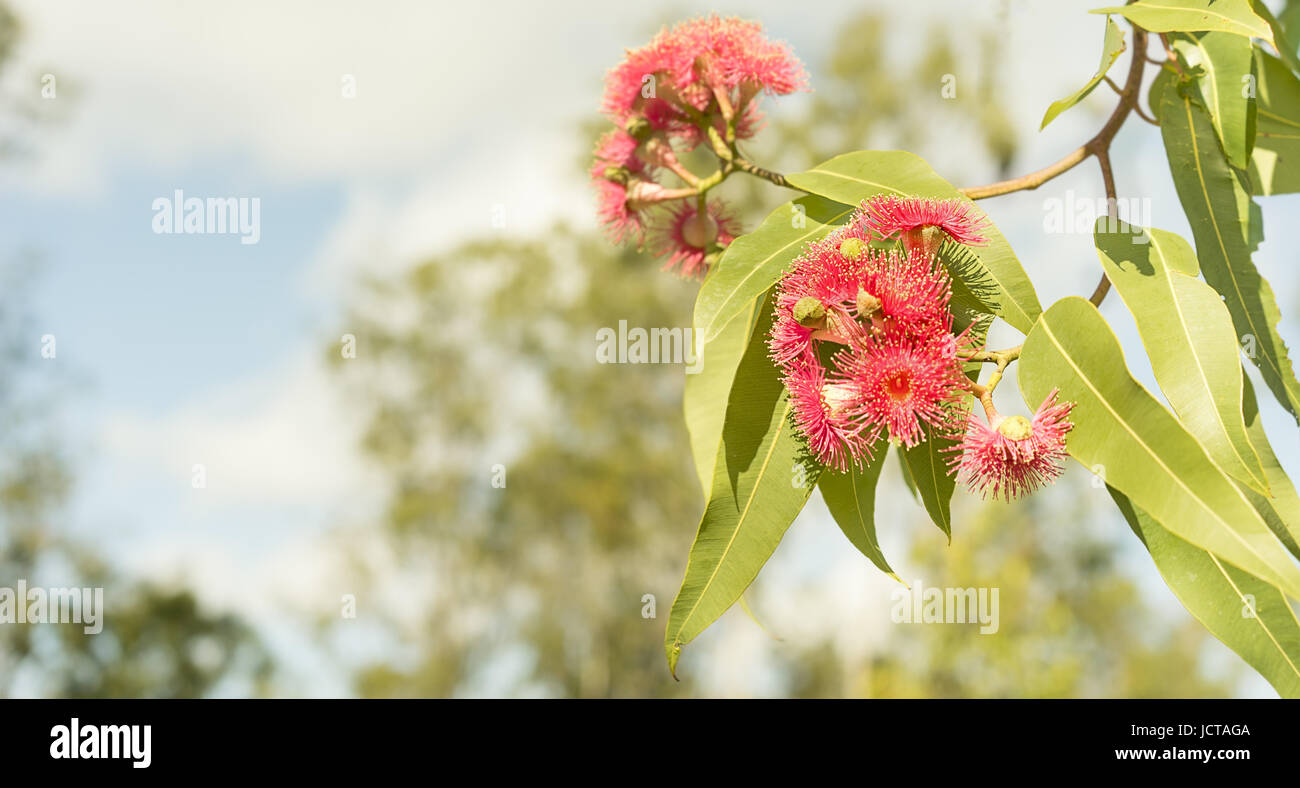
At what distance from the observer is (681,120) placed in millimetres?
1401

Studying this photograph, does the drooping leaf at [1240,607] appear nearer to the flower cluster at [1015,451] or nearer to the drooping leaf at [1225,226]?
the flower cluster at [1015,451]

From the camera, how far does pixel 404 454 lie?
1458cm

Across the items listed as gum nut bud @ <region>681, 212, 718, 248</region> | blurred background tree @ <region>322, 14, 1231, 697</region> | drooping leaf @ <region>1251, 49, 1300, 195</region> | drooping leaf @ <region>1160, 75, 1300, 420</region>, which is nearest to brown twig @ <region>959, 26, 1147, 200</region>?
drooping leaf @ <region>1160, 75, 1300, 420</region>

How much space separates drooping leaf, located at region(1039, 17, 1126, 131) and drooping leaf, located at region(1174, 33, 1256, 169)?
16 cm

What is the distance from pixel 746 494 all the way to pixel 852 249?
0.29m

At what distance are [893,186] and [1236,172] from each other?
0.48 meters

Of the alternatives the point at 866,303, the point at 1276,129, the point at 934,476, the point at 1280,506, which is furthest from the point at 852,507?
the point at 1276,129

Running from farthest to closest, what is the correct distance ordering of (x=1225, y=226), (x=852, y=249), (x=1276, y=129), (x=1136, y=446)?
(x=1276, y=129), (x=1225, y=226), (x=852, y=249), (x=1136, y=446)

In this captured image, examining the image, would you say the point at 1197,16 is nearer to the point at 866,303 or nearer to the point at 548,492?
the point at 866,303

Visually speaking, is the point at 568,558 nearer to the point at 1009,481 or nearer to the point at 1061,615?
the point at 1061,615

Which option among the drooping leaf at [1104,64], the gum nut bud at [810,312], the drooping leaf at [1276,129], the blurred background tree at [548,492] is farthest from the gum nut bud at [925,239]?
the blurred background tree at [548,492]

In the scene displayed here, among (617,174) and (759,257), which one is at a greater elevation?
(617,174)

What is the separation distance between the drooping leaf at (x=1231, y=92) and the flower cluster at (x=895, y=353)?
1.31 feet
